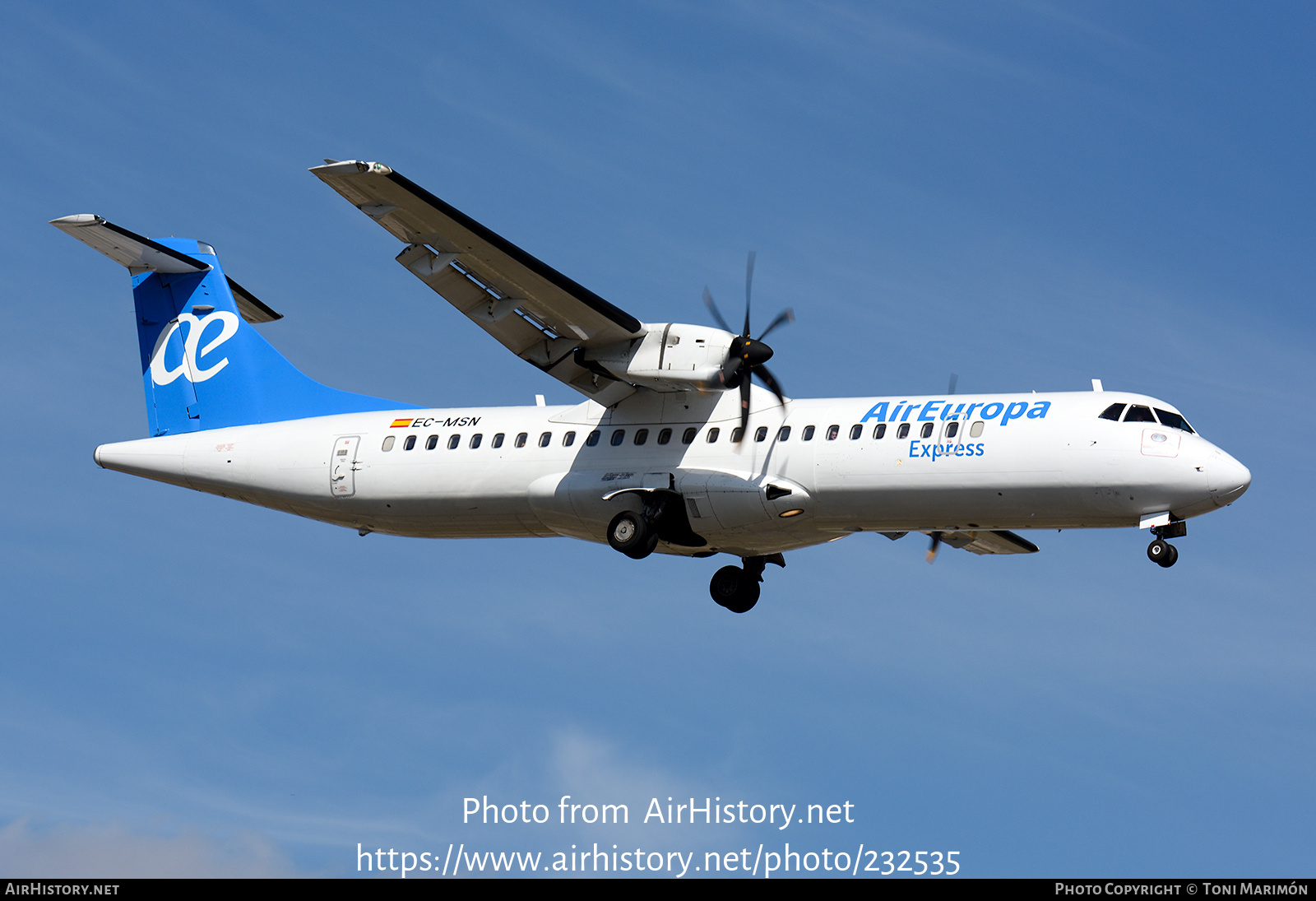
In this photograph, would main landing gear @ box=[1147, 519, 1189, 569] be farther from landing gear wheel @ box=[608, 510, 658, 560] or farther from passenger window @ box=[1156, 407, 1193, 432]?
landing gear wheel @ box=[608, 510, 658, 560]

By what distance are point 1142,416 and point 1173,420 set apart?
Answer: 383mm

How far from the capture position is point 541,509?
20.8 metres

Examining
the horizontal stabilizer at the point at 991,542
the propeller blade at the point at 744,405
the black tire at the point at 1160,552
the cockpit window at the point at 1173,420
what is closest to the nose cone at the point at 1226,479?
the cockpit window at the point at 1173,420

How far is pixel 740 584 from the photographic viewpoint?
867 inches

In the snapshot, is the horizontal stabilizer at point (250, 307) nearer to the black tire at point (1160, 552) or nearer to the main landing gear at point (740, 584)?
the main landing gear at point (740, 584)

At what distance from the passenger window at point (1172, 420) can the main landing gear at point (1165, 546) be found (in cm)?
110

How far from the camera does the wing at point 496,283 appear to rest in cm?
1856

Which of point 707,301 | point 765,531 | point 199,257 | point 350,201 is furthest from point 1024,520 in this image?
point 199,257

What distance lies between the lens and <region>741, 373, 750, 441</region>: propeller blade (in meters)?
19.8

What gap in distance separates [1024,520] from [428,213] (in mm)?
7952

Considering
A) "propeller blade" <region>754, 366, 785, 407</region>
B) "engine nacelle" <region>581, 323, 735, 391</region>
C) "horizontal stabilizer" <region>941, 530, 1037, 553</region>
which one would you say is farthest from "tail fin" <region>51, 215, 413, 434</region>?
"horizontal stabilizer" <region>941, 530, 1037, 553</region>

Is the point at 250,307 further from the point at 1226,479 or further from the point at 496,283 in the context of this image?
the point at 1226,479

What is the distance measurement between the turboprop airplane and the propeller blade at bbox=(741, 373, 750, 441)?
0.08ft
